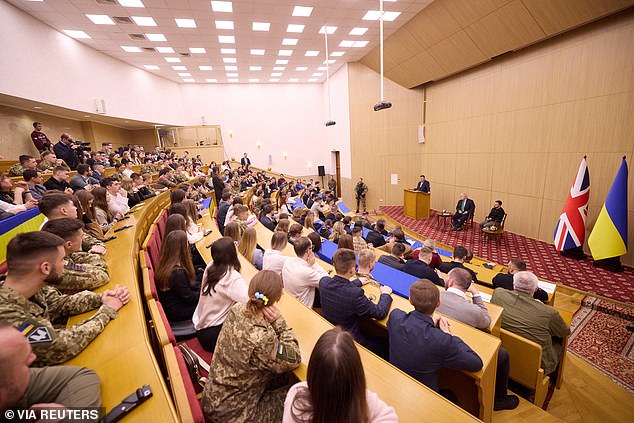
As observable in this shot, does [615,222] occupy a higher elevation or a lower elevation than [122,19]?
lower

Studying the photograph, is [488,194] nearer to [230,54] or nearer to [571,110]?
[571,110]

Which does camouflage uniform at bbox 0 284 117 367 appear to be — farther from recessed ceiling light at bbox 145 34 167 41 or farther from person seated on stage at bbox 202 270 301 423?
recessed ceiling light at bbox 145 34 167 41

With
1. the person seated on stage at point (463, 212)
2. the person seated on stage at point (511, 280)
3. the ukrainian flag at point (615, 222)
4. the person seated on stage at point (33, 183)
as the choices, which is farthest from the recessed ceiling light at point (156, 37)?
the ukrainian flag at point (615, 222)

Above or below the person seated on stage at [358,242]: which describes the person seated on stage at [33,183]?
above

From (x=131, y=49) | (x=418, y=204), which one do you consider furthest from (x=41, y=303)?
(x=131, y=49)

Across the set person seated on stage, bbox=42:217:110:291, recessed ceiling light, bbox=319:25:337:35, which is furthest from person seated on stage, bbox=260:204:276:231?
recessed ceiling light, bbox=319:25:337:35

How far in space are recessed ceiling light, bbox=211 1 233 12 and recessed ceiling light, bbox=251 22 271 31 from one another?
1025 mm

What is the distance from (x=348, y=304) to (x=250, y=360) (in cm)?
89

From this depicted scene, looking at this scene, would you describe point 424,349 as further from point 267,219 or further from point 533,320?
point 267,219

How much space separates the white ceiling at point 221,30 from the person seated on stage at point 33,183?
4.51 meters

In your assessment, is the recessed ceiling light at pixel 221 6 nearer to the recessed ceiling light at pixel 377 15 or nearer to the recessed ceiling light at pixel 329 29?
the recessed ceiling light at pixel 329 29

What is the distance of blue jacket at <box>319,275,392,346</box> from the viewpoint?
2051 mm

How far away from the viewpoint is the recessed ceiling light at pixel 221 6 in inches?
253

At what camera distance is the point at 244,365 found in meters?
1.38
